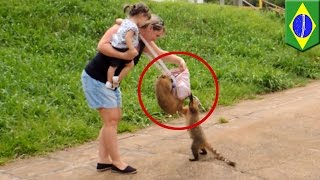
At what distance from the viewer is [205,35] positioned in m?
11.3

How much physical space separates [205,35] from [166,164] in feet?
22.1

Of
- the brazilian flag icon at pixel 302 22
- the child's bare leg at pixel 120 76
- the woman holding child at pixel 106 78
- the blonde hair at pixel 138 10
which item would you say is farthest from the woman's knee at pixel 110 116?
the brazilian flag icon at pixel 302 22

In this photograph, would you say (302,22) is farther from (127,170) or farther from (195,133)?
(127,170)

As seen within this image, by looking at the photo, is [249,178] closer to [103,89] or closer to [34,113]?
[103,89]

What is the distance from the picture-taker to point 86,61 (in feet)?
27.3

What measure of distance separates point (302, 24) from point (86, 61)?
4.95 m

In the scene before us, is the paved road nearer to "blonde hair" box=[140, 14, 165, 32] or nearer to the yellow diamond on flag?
"blonde hair" box=[140, 14, 165, 32]

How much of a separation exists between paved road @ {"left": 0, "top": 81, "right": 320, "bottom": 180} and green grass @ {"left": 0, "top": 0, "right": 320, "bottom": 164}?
387 mm

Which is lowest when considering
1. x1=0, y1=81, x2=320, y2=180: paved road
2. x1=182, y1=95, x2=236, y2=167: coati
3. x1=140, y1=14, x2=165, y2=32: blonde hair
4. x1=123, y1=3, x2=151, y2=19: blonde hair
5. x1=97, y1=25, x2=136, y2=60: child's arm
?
x1=0, y1=81, x2=320, y2=180: paved road

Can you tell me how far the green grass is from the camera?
19.4 feet

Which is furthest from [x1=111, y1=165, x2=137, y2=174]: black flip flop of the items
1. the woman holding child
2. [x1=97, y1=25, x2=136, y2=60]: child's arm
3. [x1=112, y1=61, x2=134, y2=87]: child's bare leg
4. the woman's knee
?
[x1=97, y1=25, x2=136, y2=60]: child's arm

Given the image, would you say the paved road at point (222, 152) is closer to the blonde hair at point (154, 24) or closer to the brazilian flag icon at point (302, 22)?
the blonde hair at point (154, 24)

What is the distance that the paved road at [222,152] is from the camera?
464 cm

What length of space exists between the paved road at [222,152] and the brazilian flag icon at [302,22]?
4.44 m
